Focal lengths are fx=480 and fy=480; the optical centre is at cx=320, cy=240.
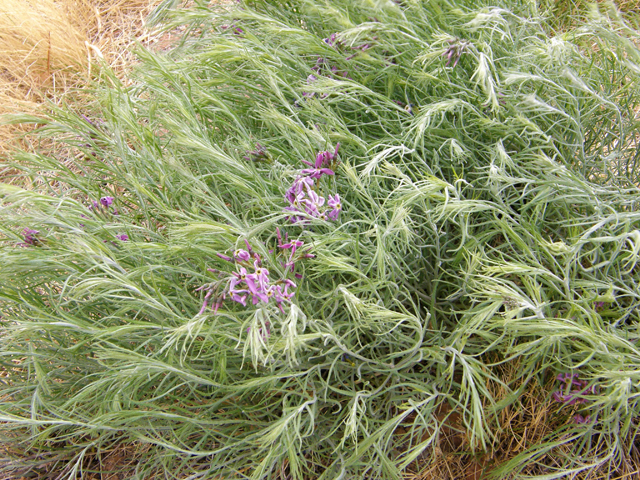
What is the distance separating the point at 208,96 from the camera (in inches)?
86.2

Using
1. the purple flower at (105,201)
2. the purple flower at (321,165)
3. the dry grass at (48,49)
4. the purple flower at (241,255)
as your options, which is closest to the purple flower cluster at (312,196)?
the purple flower at (321,165)

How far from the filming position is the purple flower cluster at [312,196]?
5.66 ft

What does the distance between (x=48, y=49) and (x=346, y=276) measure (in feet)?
11.1

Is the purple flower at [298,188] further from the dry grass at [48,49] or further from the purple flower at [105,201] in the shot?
the dry grass at [48,49]

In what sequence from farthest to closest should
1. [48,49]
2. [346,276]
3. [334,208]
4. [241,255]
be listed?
[48,49] < [346,276] < [334,208] < [241,255]

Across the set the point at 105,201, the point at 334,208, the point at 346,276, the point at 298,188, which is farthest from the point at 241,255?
the point at 105,201

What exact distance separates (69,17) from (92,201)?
283 centimetres

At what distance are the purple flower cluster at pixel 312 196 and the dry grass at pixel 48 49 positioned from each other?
104 inches

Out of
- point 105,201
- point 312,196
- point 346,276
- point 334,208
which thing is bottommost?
point 346,276

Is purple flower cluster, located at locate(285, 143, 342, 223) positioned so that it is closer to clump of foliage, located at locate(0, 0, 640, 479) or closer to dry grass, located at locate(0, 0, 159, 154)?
clump of foliage, located at locate(0, 0, 640, 479)

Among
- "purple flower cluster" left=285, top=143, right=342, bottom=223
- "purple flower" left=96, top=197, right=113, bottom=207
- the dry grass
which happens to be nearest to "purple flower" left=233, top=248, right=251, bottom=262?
"purple flower cluster" left=285, top=143, right=342, bottom=223

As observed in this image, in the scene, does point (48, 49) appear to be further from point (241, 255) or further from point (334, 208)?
point (241, 255)

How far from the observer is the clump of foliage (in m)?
1.69

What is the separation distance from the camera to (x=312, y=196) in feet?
5.64
